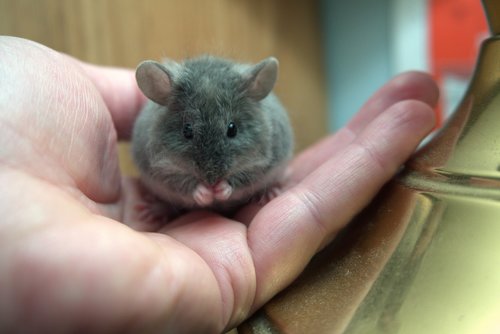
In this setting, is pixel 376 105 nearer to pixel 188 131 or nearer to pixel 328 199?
pixel 328 199

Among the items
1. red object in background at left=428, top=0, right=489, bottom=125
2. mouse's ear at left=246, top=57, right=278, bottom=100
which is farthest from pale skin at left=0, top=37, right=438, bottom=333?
red object in background at left=428, top=0, right=489, bottom=125

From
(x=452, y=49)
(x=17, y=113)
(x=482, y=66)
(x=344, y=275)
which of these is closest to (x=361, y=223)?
(x=344, y=275)

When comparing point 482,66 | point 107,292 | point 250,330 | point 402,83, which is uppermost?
point 482,66

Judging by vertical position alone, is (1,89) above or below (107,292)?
above

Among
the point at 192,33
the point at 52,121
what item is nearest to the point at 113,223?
the point at 52,121

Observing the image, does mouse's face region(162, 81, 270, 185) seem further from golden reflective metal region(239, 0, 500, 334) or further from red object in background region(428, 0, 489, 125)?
red object in background region(428, 0, 489, 125)

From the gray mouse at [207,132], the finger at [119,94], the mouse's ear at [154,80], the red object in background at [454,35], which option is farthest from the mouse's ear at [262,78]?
the red object in background at [454,35]

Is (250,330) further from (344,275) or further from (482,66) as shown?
(482,66)

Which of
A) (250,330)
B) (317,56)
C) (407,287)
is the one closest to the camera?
(407,287)
